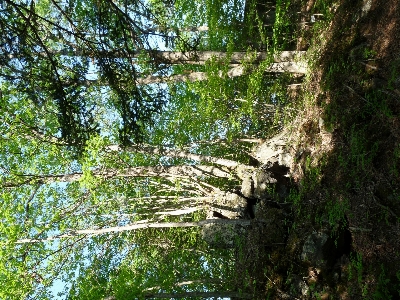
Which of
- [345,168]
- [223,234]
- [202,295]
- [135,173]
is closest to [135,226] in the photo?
[135,173]

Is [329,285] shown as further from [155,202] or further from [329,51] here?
[155,202]

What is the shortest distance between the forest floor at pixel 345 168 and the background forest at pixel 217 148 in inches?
1.2

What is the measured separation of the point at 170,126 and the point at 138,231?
135 inches

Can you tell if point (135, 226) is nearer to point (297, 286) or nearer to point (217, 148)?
point (297, 286)

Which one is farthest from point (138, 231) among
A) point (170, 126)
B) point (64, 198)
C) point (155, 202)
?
point (170, 126)

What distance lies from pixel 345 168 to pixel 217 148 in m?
5.66

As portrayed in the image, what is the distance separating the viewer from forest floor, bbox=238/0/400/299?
19.2ft

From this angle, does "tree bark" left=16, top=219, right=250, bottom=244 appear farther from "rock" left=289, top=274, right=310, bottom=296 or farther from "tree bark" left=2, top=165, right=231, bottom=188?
"rock" left=289, top=274, right=310, bottom=296

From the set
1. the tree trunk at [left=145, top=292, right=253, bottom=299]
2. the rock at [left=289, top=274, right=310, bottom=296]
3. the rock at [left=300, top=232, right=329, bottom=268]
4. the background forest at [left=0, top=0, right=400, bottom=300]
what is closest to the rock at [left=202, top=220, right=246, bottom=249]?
the background forest at [left=0, top=0, right=400, bottom=300]

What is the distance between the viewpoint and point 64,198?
11383 millimetres

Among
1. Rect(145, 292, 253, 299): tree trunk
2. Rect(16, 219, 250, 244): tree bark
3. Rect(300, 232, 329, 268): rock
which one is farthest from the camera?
Rect(16, 219, 250, 244): tree bark

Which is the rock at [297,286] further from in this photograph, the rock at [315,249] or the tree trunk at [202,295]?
the tree trunk at [202,295]

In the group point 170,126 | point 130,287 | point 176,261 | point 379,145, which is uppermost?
point 379,145

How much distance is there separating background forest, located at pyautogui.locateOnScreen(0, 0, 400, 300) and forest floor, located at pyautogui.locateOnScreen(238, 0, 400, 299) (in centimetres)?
3
